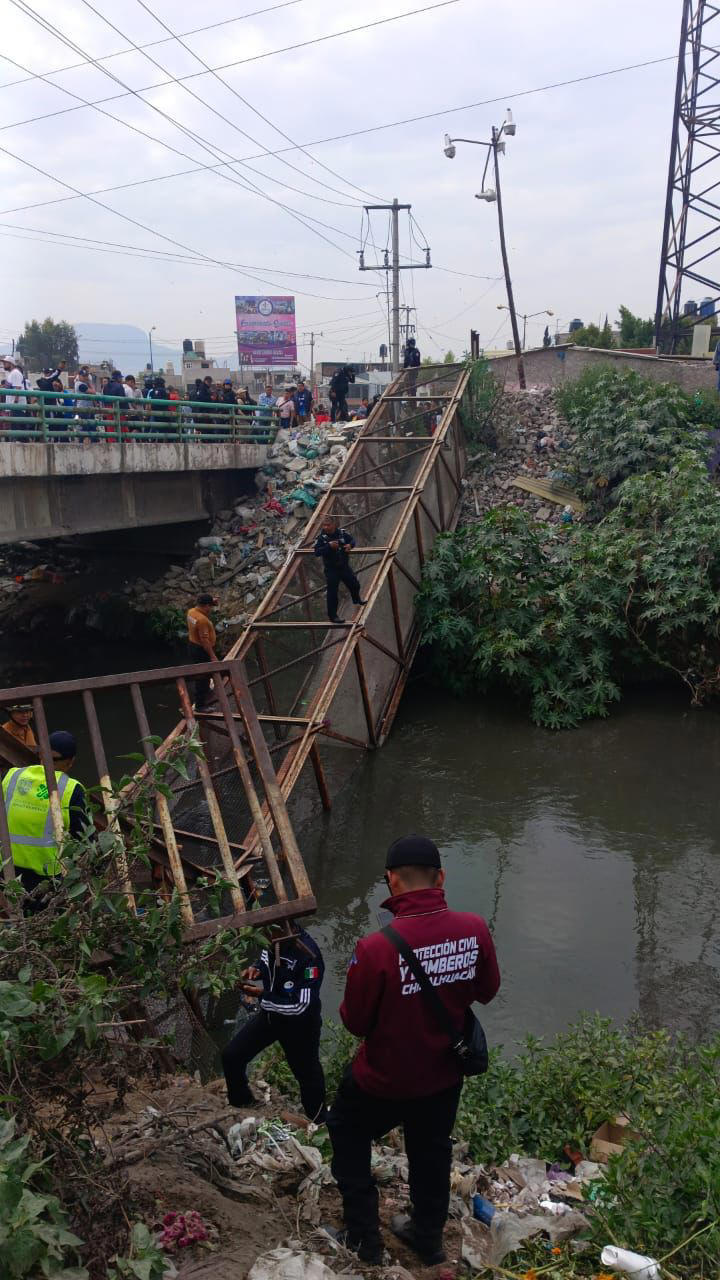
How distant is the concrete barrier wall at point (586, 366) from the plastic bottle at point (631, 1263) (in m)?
18.5

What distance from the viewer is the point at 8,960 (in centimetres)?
305

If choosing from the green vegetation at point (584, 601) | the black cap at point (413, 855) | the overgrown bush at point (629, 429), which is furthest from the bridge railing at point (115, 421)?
the black cap at point (413, 855)

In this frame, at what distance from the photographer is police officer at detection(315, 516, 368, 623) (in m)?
11.2

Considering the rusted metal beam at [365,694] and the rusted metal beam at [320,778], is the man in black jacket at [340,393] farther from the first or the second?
the rusted metal beam at [320,778]

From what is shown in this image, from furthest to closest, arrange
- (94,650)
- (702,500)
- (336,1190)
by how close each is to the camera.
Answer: (94,650), (702,500), (336,1190)

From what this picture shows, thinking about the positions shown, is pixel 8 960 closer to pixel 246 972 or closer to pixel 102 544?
pixel 246 972

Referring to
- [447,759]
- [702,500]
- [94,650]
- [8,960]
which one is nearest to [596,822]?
[447,759]

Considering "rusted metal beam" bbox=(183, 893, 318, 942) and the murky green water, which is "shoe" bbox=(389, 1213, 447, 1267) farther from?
the murky green water

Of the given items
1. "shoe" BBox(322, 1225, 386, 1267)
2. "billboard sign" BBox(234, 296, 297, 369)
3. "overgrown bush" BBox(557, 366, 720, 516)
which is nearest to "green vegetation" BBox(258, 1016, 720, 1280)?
"shoe" BBox(322, 1225, 386, 1267)

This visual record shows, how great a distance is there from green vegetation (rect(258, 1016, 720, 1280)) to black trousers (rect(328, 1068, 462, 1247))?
412 millimetres

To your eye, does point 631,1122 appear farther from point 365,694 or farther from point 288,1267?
point 365,694

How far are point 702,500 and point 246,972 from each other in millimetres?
12162

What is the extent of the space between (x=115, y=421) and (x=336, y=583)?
5.40 meters

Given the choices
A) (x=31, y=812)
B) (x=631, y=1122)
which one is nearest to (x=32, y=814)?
(x=31, y=812)
